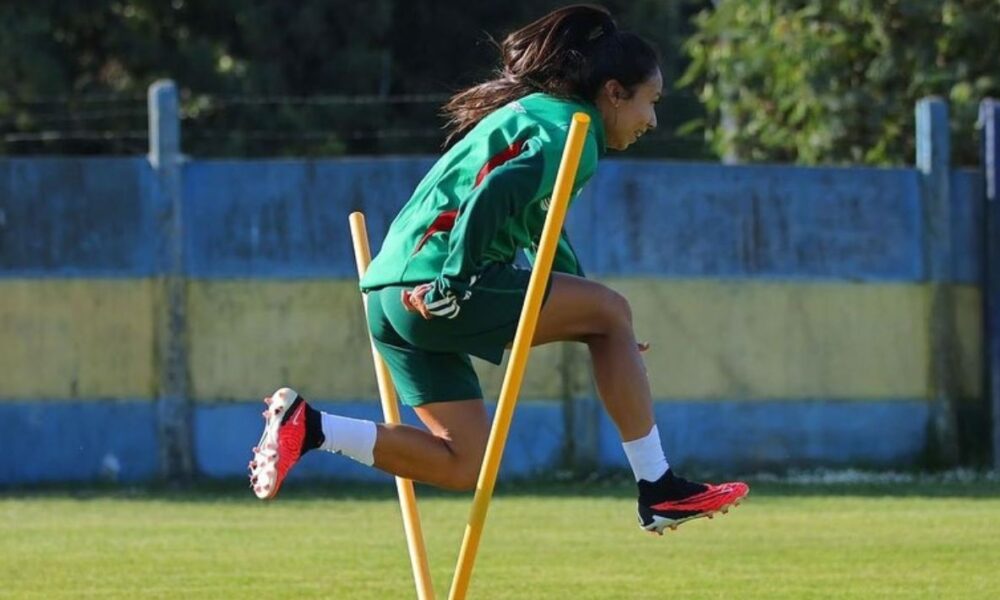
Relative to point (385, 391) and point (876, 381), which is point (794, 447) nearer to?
point (876, 381)

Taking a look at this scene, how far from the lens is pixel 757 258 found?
1523cm

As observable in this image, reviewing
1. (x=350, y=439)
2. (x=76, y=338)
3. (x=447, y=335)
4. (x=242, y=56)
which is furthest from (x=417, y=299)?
(x=242, y=56)

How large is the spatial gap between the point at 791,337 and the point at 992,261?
1.66 metres

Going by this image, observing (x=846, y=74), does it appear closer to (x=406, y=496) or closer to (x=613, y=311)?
(x=406, y=496)

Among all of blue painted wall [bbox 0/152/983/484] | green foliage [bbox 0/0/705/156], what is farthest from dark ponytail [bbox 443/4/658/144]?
green foliage [bbox 0/0/705/156]

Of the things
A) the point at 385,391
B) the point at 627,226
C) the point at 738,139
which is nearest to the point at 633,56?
the point at 385,391

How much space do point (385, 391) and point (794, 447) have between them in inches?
327

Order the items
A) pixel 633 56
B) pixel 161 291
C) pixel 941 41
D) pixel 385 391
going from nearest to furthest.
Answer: pixel 633 56
pixel 385 391
pixel 161 291
pixel 941 41

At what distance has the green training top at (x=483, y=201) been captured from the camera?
5969mm

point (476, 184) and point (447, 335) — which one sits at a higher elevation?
point (476, 184)

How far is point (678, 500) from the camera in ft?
21.1

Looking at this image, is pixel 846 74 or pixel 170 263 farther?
pixel 846 74

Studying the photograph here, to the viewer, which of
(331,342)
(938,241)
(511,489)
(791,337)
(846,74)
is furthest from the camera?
(846,74)

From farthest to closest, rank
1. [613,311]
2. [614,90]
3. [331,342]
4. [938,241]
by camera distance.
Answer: [938,241] < [331,342] < [614,90] < [613,311]
